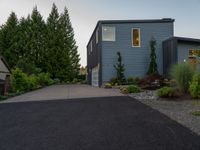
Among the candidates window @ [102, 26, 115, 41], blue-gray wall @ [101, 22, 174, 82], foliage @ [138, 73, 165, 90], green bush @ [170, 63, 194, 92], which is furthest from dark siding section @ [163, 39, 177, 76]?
green bush @ [170, 63, 194, 92]

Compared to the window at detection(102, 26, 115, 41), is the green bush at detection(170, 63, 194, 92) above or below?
below

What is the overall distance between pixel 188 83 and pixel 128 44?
31.2ft

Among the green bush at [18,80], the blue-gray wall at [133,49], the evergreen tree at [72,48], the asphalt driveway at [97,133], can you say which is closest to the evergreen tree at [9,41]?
the evergreen tree at [72,48]

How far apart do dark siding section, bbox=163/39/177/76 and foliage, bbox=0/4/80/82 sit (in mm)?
22262

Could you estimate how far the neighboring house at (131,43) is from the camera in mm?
19169

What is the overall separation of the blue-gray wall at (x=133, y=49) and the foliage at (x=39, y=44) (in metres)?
19.4

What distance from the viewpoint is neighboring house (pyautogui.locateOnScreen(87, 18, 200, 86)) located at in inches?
755

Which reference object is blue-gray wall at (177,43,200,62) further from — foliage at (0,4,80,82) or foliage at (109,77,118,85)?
foliage at (0,4,80,82)

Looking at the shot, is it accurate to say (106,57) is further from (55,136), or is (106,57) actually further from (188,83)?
(55,136)

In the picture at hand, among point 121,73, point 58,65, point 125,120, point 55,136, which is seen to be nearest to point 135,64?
point 121,73

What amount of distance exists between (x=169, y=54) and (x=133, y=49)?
9.94ft

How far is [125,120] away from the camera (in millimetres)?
5727

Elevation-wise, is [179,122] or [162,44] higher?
[162,44]

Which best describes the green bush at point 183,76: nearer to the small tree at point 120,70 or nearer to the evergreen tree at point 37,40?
the small tree at point 120,70
